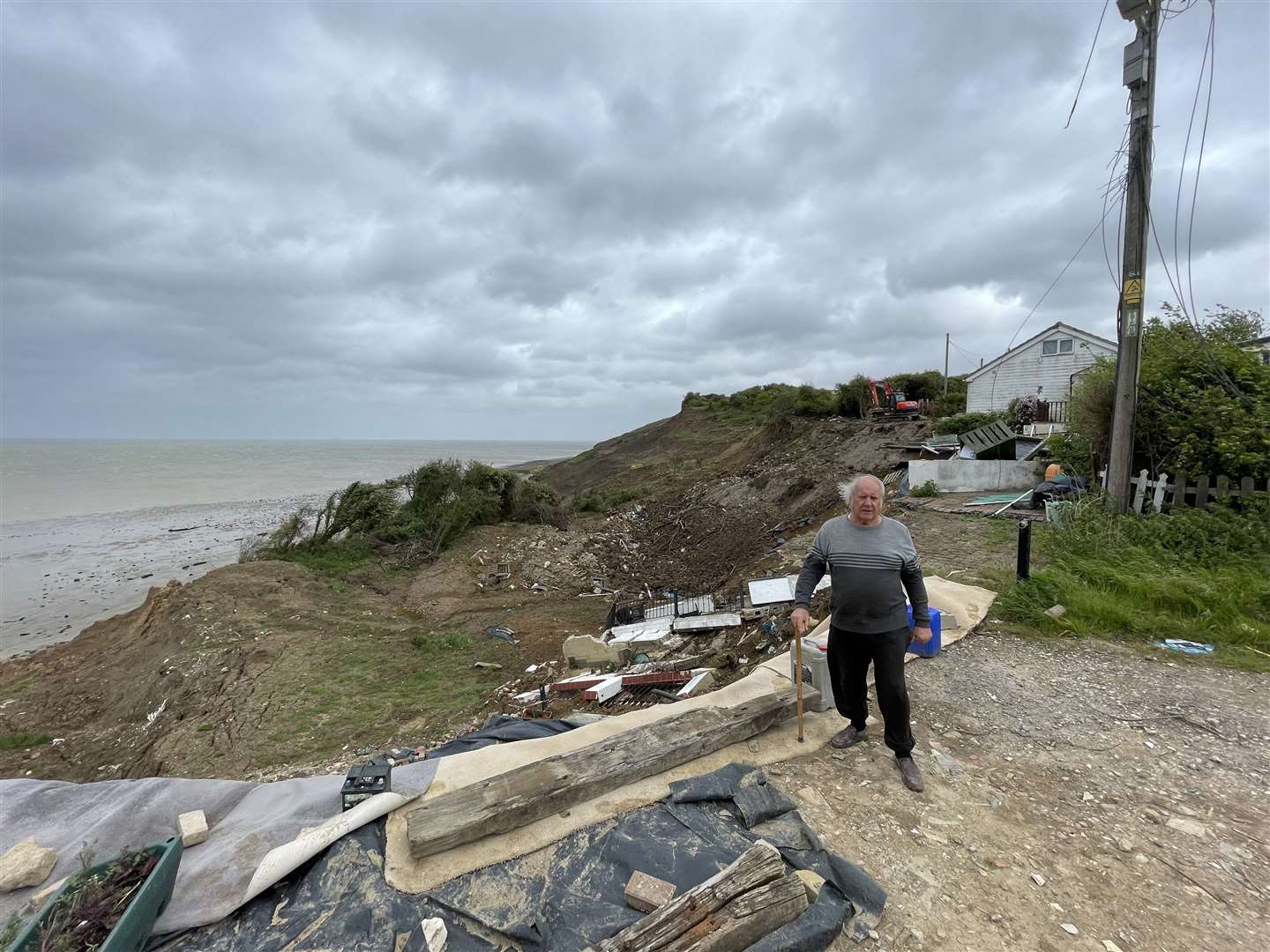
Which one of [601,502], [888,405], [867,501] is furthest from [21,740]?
[888,405]

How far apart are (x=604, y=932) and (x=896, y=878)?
1.33m

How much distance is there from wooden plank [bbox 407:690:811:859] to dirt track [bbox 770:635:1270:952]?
1.28ft

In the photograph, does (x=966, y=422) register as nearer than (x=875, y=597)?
No

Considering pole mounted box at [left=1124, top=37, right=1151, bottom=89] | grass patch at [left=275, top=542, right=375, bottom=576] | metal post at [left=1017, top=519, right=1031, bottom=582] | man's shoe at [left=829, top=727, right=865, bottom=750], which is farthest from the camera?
grass patch at [left=275, top=542, right=375, bottom=576]

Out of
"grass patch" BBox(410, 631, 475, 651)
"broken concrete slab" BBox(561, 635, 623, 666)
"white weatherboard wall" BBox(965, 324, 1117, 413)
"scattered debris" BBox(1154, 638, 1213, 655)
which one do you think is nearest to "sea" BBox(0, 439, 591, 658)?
"grass patch" BBox(410, 631, 475, 651)

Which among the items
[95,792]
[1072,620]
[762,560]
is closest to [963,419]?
[762,560]

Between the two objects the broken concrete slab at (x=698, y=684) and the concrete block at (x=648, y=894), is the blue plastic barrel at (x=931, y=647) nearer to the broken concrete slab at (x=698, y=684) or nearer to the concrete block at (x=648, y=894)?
the broken concrete slab at (x=698, y=684)

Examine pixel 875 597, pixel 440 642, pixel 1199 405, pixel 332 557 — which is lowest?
pixel 440 642

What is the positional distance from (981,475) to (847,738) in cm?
1060

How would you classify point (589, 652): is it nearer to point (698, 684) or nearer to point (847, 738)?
point (698, 684)

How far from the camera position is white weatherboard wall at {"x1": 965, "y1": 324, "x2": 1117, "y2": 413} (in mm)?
20750

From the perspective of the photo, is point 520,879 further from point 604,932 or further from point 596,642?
point 596,642

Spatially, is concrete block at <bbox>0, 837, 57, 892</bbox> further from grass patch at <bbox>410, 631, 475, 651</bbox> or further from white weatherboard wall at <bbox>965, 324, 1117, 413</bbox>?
white weatherboard wall at <bbox>965, 324, 1117, 413</bbox>

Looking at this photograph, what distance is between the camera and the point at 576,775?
2928mm
